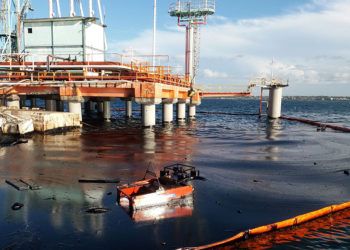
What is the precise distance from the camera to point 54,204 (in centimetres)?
1412

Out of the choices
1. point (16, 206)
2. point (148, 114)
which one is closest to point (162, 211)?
point (16, 206)

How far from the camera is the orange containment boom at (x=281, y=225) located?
10.8 meters

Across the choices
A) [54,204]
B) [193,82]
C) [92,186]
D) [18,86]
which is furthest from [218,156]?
[193,82]

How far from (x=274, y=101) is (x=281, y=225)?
54.1 m

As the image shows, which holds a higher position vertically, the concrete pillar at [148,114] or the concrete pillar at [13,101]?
the concrete pillar at [13,101]

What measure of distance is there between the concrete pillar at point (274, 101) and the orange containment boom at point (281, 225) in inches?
1992

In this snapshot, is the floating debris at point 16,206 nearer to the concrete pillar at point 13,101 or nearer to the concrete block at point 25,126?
the concrete block at point 25,126

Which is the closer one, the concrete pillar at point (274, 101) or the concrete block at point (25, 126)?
the concrete block at point (25, 126)

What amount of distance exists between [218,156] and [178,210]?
40.4 feet

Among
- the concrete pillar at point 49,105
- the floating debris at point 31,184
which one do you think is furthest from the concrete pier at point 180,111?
the floating debris at point 31,184

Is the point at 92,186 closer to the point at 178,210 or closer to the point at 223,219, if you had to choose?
the point at 178,210

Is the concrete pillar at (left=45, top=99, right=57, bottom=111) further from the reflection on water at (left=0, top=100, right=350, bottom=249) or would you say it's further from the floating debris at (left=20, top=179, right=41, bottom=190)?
the floating debris at (left=20, top=179, right=41, bottom=190)

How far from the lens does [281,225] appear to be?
474 inches

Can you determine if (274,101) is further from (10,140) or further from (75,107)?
(10,140)
